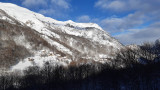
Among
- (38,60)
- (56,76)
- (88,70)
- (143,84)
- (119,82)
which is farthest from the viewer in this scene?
(38,60)

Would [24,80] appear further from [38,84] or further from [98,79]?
[98,79]

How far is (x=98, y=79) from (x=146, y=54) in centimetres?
3184

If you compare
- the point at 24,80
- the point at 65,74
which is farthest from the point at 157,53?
the point at 24,80

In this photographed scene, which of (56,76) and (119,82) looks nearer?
(119,82)

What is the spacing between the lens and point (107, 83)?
8806 centimetres

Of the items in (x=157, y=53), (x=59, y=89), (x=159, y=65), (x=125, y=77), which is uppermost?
(x=157, y=53)

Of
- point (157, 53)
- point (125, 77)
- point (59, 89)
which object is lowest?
point (59, 89)

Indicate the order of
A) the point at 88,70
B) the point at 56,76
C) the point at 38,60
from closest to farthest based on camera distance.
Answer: the point at 56,76 < the point at 88,70 < the point at 38,60

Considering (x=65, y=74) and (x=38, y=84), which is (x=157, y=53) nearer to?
(x=65, y=74)

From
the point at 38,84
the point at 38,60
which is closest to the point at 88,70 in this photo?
the point at 38,84

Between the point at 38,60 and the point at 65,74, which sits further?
the point at 38,60

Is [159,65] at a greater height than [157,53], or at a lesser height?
lesser

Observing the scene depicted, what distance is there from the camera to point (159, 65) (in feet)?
293

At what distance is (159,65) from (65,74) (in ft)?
170
